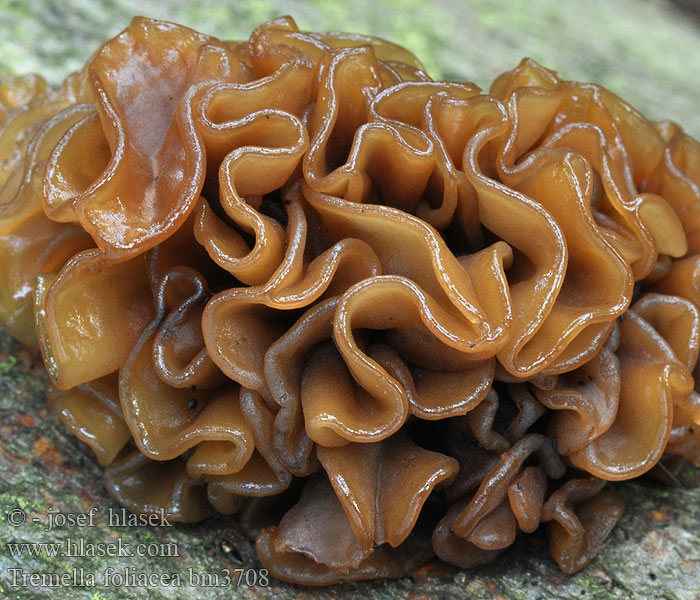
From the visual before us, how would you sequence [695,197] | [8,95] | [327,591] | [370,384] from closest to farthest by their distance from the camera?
[370,384] < [327,591] < [695,197] < [8,95]

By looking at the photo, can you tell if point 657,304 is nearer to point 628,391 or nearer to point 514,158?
point 628,391

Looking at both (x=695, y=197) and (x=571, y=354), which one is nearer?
(x=571, y=354)

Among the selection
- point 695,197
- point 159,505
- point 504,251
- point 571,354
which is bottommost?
point 159,505

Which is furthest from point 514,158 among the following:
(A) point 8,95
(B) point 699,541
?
(A) point 8,95

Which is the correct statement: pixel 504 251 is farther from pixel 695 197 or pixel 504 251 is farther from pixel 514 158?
pixel 695 197

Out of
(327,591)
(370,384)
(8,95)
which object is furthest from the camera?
(8,95)

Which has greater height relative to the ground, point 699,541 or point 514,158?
point 514,158
